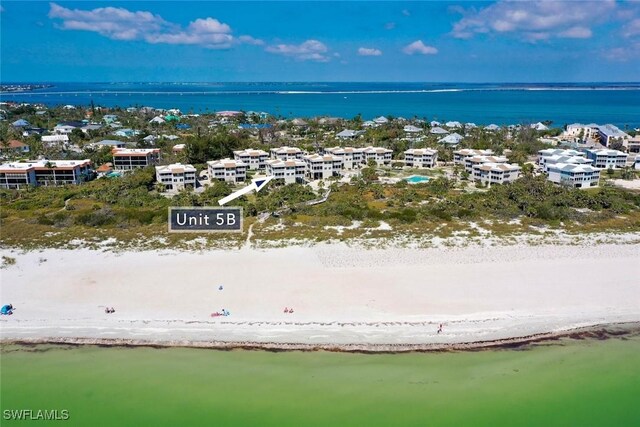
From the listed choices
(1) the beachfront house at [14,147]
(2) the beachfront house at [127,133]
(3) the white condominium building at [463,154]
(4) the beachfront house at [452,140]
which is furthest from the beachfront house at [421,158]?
(1) the beachfront house at [14,147]

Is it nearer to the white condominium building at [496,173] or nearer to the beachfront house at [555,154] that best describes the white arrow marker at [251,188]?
the white condominium building at [496,173]

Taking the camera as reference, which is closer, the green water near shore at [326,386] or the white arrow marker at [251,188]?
the green water near shore at [326,386]

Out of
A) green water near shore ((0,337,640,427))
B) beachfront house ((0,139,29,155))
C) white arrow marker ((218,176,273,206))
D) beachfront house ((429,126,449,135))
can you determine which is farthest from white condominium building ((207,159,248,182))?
beachfront house ((429,126,449,135))

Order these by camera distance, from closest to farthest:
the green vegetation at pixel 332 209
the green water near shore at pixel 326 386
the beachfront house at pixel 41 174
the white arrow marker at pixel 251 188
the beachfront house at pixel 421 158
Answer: the green water near shore at pixel 326 386 < the green vegetation at pixel 332 209 < the white arrow marker at pixel 251 188 < the beachfront house at pixel 41 174 < the beachfront house at pixel 421 158

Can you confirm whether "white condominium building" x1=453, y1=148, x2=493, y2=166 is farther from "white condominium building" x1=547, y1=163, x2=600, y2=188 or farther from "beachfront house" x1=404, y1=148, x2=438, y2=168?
"white condominium building" x1=547, y1=163, x2=600, y2=188

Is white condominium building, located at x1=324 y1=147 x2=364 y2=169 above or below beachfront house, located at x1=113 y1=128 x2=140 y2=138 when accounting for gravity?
below

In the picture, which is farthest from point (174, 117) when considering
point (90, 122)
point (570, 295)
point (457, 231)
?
point (570, 295)

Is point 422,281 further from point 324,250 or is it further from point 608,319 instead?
point 608,319
